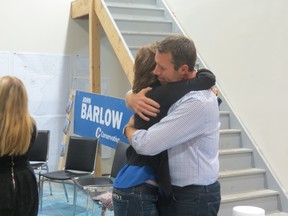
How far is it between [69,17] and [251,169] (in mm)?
3499

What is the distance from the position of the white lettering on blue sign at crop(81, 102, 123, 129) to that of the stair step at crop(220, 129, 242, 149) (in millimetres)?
1127

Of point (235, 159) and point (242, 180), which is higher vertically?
point (235, 159)

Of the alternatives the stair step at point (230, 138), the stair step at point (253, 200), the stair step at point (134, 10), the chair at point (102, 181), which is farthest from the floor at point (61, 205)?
the stair step at point (134, 10)

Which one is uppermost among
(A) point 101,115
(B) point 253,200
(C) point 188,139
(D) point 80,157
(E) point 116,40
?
(E) point 116,40

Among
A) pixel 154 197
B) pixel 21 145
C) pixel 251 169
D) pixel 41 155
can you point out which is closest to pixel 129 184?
pixel 154 197

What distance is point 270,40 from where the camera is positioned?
12.9 feet

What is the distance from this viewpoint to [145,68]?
1.56m

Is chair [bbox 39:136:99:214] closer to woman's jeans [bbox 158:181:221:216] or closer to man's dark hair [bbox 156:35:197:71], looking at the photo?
woman's jeans [bbox 158:181:221:216]

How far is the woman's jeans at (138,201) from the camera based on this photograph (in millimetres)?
1491

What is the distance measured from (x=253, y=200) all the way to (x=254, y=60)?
145 centimetres

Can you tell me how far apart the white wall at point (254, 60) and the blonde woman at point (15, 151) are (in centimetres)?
246

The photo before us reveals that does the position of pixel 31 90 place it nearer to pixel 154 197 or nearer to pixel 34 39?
pixel 34 39

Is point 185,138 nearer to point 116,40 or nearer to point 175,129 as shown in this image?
point 175,129

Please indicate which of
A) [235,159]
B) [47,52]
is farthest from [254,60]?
[47,52]
